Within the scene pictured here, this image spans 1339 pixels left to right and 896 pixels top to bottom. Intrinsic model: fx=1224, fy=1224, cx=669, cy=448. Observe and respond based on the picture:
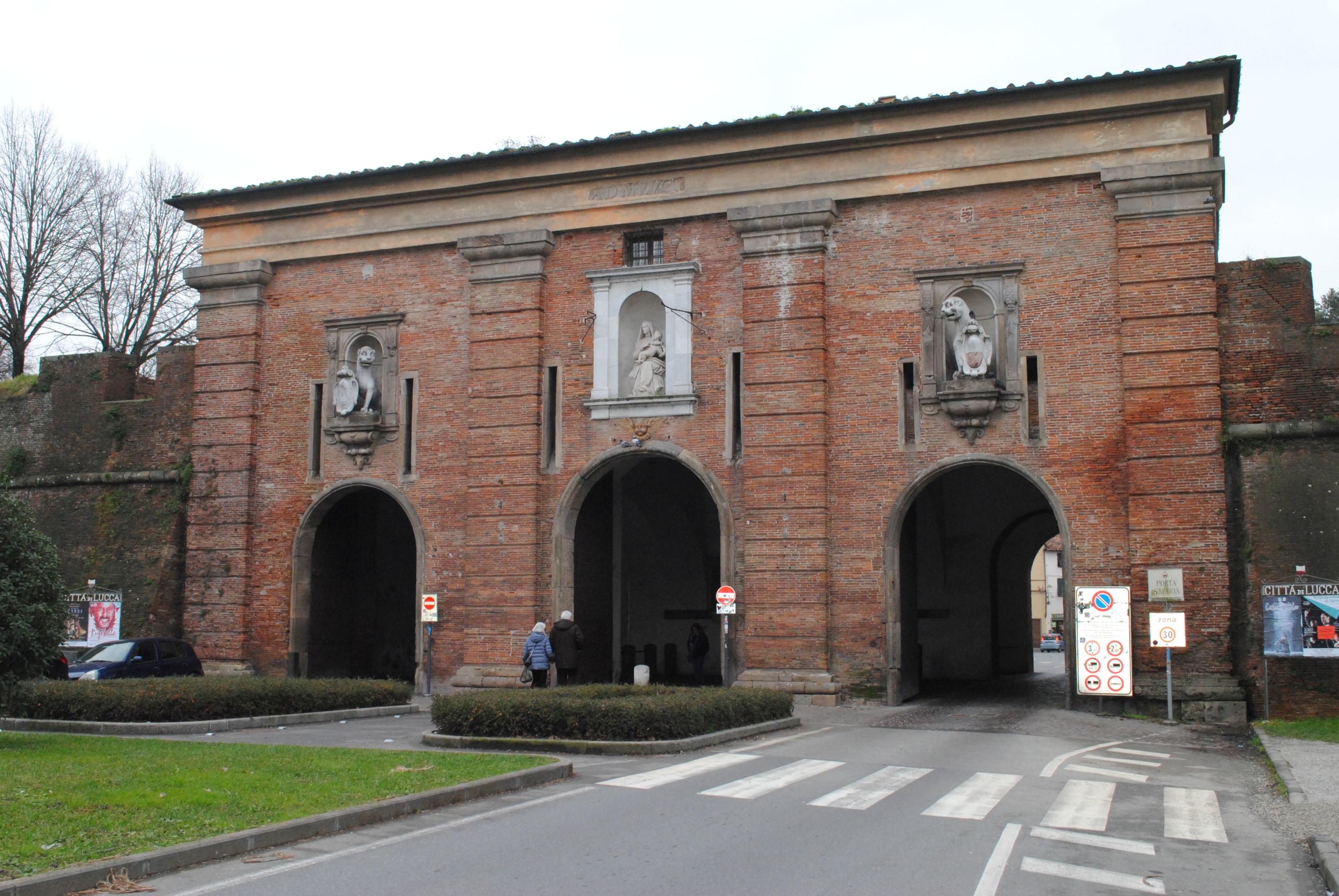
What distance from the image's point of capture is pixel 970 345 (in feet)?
71.0

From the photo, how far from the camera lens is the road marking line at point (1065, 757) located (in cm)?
1366

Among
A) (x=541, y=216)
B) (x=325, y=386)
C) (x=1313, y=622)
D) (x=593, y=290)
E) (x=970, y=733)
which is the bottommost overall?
(x=970, y=733)

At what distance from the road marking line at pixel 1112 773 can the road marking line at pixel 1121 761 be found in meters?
0.60

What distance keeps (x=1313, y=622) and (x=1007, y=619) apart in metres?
14.3

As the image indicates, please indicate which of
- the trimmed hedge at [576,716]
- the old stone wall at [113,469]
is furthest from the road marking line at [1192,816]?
the old stone wall at [113,469]

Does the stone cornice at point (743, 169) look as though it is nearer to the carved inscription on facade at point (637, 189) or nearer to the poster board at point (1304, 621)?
the carved inscription on facade at point (637, 189)

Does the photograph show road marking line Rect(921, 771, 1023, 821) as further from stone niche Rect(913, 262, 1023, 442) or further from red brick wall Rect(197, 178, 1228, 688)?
stone niche Rect(913, 262, 1023, 442)

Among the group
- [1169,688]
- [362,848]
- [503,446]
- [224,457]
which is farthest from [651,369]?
[362,848]

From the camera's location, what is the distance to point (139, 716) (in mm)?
16594

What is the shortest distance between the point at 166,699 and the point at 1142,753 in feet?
42.8

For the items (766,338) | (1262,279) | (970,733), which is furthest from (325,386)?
(1262,279)

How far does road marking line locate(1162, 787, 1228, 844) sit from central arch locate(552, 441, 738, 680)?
13.3 meters

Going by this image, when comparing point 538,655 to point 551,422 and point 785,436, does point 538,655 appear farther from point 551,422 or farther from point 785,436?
point 785,436

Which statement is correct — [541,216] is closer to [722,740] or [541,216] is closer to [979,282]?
[979,282]
